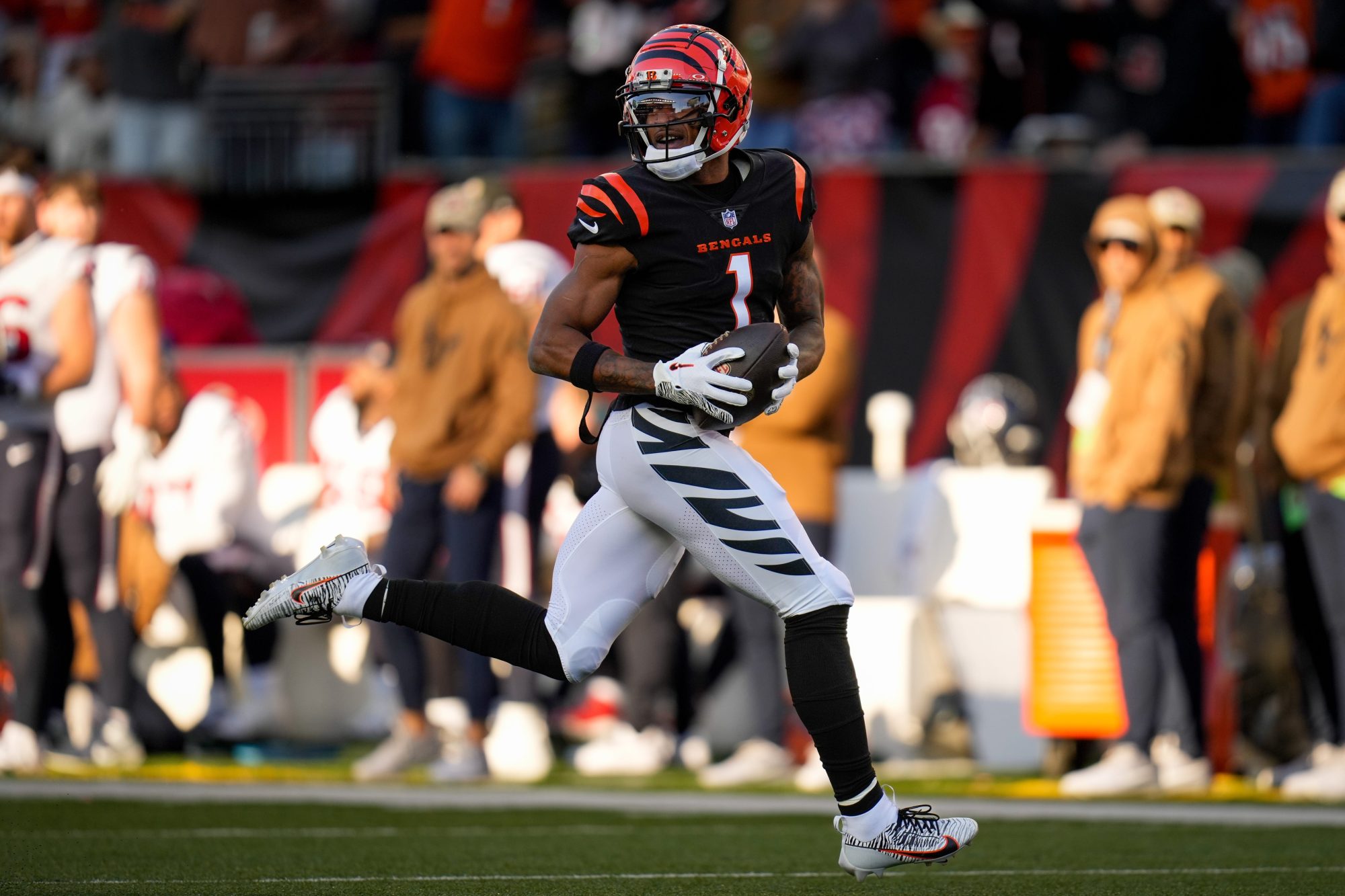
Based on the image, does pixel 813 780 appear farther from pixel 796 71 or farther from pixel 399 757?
pixel 796 71

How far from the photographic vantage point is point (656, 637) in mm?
7762

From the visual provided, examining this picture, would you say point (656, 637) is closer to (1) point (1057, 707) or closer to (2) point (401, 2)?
(1) point (1057, 707)

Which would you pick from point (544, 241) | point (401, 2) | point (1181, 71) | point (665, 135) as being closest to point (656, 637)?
point (544, 241)

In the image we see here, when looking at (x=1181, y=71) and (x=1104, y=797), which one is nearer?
(x=1104, y=797)

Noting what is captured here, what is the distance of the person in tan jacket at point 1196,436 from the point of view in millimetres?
6727

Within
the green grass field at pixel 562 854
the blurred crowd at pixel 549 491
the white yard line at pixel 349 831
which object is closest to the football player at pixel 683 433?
the green grass field at pixel 562 854

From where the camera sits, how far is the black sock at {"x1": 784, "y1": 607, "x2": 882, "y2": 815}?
13.7ft

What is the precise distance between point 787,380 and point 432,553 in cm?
332

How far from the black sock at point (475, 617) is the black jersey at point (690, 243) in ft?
2.07

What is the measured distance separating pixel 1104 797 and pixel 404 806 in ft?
7.51

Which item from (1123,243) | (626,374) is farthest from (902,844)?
(1123,243)

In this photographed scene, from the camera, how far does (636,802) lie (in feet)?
21.3

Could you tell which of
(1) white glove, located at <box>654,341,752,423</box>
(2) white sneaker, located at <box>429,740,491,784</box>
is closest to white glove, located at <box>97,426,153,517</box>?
(2) white sneaker, located at <box>429,740,491,784</box>

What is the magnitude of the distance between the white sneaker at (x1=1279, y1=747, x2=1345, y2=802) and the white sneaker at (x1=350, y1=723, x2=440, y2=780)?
3016 mm
